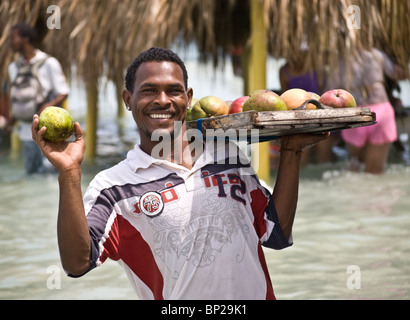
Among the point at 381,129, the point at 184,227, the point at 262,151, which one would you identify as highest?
the point at 381,129

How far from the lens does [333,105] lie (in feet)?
8.09

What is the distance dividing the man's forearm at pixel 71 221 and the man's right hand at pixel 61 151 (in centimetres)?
3

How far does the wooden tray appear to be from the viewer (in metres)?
2.20

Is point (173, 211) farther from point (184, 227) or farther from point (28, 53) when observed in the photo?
point (28, 53)

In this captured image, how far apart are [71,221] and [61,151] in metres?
0.23

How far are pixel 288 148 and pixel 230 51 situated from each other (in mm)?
7974

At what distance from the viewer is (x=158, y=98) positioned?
2.28m

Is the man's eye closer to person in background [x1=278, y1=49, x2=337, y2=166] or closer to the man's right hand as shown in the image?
the man's right hand

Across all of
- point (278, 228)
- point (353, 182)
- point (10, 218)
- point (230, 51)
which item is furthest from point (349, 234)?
point (230, 51)

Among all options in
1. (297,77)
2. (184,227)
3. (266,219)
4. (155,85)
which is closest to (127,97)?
(155,85)

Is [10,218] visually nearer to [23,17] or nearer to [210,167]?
[23,17]

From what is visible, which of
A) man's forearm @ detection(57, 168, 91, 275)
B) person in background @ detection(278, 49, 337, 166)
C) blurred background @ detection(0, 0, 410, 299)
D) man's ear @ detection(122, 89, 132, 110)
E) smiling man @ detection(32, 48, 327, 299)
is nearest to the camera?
man's forearm @ detection(57, 168, 91, 275)

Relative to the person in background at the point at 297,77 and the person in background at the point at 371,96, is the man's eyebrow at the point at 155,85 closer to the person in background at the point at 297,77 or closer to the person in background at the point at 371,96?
the person in background at the point at 371,96

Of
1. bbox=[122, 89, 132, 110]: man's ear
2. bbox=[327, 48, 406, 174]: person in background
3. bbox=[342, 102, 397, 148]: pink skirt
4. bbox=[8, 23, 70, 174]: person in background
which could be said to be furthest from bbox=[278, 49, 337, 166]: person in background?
bbox=[122, 89, 132, 110]: man's ear
